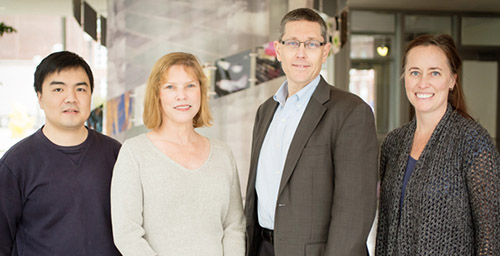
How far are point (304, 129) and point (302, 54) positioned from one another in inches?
14.2

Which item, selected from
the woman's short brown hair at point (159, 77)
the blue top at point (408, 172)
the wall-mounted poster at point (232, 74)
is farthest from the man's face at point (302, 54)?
the wall-mounted poster at point (232, 74)

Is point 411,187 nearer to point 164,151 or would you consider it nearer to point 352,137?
point 352,137

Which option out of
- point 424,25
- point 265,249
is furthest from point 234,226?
point 424,25

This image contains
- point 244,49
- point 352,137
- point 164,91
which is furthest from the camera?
point 244,49

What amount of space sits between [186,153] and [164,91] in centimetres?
29

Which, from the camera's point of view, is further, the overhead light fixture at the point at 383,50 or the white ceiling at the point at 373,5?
the overhead light fixture at the point at 383,50

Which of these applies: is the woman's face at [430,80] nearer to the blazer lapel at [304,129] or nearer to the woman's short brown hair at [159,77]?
the blazer lapel at [304,129]

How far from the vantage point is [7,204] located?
209 centimetres

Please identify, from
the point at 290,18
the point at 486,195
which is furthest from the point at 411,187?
the point at 290,18

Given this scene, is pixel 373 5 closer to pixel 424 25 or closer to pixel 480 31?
pixel 424 25

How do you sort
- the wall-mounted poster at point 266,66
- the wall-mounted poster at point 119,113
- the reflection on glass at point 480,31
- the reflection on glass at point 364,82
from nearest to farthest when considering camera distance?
the wall-mounted poster at point 119,113 → the wall-mounted poster at point 266,66 → the reflection on glass at point 364,82 → the reflection on glass at point 480,31

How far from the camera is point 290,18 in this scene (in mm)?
2256

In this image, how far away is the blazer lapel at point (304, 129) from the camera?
206cm

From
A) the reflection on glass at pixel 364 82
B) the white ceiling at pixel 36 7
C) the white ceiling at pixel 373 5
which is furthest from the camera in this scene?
the reflection on glass at pixel 364 82
